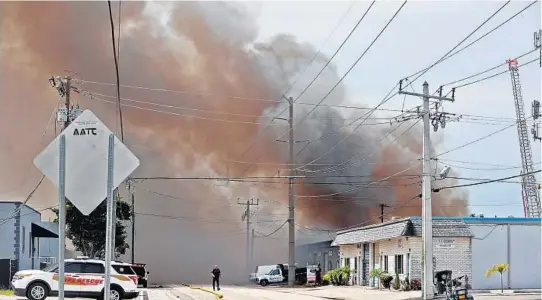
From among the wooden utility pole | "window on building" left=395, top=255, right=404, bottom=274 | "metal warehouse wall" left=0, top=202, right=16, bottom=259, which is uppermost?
the wooden utility pole

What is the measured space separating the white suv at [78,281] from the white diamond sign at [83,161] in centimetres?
1786

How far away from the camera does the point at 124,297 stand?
80.0 ft

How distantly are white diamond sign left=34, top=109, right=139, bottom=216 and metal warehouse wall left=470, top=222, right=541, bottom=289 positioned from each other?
3122 centimetres

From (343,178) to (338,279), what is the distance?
A: 20485 millimetres

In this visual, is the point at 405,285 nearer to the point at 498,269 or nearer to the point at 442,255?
the point at 442,255

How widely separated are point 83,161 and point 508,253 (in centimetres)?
3315

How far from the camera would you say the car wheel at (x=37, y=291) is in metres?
23.6

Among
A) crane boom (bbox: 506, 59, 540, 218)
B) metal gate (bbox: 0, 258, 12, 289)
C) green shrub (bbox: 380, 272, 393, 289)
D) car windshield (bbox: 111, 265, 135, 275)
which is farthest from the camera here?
crane boom (bbox: 506, 59, 540, 218)

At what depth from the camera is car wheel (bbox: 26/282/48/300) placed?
23.6 meters

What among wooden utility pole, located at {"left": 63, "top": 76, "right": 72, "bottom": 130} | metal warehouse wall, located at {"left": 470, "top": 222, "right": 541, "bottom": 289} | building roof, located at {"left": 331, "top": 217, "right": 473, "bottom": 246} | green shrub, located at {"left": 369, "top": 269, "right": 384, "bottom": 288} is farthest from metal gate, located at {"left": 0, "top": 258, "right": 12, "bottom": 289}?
metal warehouse wall, located at {"left": 470, "top": 222, "right": 541, "bottom": 289}

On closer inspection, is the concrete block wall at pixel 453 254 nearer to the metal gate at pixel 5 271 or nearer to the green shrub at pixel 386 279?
the green shrub at pixel 386 279

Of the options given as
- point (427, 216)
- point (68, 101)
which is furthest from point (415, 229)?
point (68, 101)

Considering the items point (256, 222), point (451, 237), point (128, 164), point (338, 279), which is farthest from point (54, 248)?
point (128, 164)

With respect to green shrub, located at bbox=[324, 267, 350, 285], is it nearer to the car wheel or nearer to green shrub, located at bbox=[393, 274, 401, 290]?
green shrub, located at bbox=[393, 274, 401, 290]
